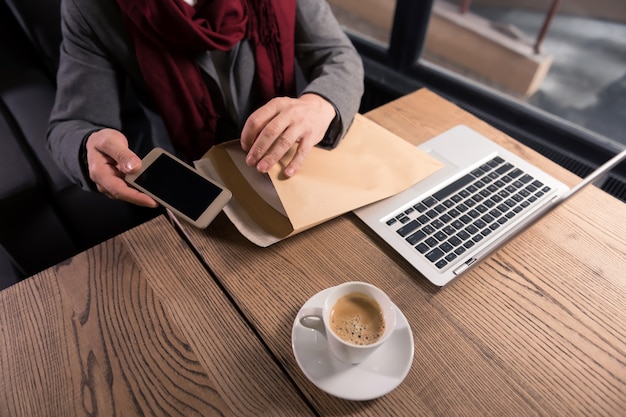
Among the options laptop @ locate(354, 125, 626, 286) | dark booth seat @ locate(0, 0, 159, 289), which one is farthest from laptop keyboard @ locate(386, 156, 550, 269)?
dark booth seat @ locate(0, 0, 159, 289)

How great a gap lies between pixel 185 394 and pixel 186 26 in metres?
0.64

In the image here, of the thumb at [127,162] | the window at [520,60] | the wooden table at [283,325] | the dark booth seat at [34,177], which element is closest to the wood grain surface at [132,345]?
the wooden table at [283,325]

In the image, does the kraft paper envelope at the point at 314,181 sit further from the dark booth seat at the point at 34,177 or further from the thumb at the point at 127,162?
the dark booth seat at the point at 34,177

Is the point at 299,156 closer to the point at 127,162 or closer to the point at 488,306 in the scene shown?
the point at 127,162

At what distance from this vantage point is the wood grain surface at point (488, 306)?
51 cm

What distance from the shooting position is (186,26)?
75 centimetres

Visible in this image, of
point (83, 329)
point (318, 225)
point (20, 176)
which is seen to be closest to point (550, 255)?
point (318, 225)

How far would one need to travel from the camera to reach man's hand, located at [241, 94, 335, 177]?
27.0 inches

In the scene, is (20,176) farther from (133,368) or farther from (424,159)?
(424,159)

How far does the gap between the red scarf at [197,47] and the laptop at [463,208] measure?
0.42 m

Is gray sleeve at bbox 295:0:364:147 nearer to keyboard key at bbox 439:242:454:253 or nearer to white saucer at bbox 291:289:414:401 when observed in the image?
keyboard key at bbox 439:242:454:253

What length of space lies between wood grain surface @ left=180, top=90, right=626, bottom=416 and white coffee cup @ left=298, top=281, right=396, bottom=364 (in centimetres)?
6

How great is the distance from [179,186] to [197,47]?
34 cm

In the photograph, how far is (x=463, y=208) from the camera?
697mm
